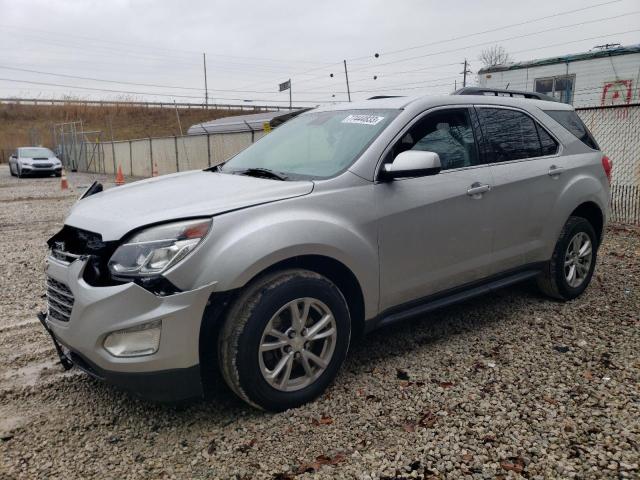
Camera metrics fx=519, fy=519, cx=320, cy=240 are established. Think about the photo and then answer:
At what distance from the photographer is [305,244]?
9.09 feet

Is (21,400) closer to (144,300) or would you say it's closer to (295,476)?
(144,300)

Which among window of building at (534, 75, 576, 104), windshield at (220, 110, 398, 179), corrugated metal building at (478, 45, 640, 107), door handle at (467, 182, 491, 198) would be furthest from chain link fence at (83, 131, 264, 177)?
door handle at (467, 182, 491, 198)

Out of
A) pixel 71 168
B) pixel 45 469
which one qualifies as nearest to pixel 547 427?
pixel 45 469

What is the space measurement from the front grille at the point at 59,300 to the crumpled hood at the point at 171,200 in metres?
0.34

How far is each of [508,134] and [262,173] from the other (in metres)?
1.98

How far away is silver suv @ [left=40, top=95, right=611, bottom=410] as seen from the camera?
250 centimetres

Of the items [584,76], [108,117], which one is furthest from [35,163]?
[108,117]

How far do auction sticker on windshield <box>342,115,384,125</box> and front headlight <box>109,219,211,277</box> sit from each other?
1.44m

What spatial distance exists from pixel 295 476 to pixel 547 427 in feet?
4.35

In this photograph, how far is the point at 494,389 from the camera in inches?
121

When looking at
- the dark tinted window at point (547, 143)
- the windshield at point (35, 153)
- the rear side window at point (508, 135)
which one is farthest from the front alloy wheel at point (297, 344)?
the windshield at point (35, 153)

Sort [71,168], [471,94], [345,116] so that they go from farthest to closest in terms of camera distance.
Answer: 1. [71,168]
2. [471,94]
3. [345,116]

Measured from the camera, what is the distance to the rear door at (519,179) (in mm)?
3809

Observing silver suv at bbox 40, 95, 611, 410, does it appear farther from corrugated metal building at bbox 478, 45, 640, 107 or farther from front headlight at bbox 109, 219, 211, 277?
corrugated metal building at bbox 478, 45, 640, 107
